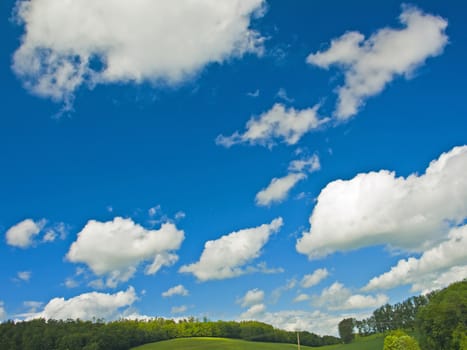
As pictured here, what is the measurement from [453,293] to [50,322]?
14079 centimetres

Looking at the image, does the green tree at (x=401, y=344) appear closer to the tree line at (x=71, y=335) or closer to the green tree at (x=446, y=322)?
the green tree at (x=446, y=322)

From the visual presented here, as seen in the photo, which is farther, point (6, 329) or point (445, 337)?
point (6, 329)

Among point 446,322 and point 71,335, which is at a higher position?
point 71,335

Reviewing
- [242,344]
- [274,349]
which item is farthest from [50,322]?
[274,349]

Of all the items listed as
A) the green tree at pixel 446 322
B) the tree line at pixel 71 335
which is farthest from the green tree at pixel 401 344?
the tree line at pixel 71 335

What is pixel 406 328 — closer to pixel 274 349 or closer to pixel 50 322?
pixel 274 349

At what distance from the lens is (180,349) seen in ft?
491

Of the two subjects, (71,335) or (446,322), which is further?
(71,335)

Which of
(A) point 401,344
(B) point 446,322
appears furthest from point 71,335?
(B) point 446,322

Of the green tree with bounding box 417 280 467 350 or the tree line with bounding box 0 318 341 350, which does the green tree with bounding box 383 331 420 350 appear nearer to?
the green tree with bounding box 417 280 467 350

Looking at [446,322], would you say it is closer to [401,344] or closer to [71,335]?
[401,344]

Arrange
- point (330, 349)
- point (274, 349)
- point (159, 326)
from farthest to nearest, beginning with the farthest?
point (159, 326)
point (330, 349)
point (274, 349)

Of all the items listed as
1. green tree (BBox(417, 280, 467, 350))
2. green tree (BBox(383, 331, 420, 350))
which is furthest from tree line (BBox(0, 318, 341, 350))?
green tree (BBox(417, 280, 467, 350))

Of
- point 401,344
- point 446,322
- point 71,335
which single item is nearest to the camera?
point 446,322
